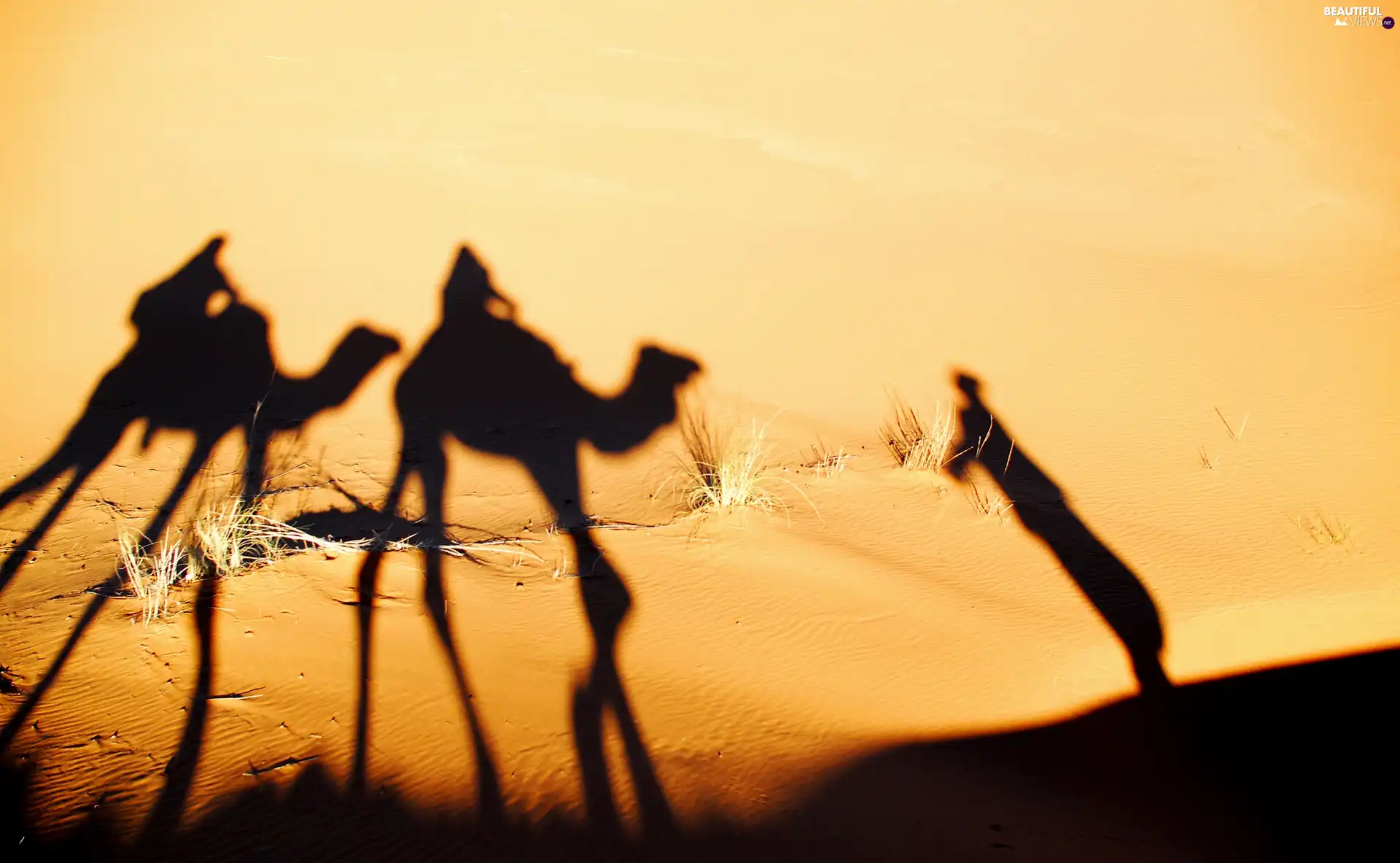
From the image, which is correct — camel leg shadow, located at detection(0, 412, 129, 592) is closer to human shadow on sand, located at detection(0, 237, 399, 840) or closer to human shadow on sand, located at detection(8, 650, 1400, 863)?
human shadow on sand, located at detection(0, 237, 399, 840)

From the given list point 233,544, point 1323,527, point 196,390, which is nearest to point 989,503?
point 1323,527

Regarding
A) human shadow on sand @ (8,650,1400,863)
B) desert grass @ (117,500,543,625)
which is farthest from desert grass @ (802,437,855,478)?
human shadow on sand @ (8,650,1400,863)

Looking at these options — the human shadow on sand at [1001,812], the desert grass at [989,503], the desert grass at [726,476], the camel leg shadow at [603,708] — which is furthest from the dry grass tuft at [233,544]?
the desert grass at [989,503]

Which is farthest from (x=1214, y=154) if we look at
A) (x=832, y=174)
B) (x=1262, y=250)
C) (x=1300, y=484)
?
(x=1300, y=484)

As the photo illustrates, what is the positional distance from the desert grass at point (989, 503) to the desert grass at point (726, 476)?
1.28m

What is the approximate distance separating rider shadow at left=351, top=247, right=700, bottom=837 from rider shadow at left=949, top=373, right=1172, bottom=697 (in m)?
2.93

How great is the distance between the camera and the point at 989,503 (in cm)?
636

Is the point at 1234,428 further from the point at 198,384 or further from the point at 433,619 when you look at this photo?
the point at 198,384

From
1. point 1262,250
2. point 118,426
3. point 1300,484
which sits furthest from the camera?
point 1262,250

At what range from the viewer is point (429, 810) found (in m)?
3.39

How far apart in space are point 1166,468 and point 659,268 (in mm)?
6869

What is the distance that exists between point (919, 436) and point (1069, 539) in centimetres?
176

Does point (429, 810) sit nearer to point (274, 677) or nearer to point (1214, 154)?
point (274, 677)

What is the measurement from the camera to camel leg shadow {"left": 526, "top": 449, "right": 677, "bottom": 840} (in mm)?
3420
